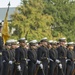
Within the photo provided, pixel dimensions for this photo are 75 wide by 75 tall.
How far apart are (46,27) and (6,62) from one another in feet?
103

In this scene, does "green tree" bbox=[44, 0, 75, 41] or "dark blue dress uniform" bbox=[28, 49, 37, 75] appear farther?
"green tree" bbox=[44, 0, 75, 41]

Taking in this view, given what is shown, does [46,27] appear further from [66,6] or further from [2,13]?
[2,13]

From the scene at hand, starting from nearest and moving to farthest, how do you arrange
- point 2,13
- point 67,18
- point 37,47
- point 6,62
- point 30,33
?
point 6,62 → point 37,47 → point 30,33 → point 67,18 → point 2,13

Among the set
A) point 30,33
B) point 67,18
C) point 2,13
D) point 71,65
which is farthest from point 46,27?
point 2,13

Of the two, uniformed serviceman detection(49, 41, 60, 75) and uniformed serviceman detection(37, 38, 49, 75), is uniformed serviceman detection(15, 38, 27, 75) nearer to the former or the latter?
uniformed serviceman detection(37, 38, 49, 75)

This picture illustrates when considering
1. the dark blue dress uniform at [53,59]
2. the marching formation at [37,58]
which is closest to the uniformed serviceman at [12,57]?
the marching formation at [37,58]

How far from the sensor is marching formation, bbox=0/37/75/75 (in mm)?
18953

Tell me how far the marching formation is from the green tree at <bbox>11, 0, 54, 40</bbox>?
26452mm

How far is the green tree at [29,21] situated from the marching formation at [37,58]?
26.5 m

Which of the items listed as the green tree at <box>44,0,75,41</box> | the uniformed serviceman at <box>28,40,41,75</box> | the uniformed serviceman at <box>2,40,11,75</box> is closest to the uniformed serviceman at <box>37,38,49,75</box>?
the uniformed serviceman at <box>28,40,41,75</box>

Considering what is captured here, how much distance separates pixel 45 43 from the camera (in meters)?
19.8

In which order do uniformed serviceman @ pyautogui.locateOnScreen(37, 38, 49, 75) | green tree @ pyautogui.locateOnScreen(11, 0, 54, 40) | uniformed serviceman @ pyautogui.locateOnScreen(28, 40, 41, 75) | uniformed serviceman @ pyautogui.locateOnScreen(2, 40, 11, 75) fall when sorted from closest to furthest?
1. uniformed serviceman @ pyautogui.locateOnScreen(2, 40, 11, 75)
2. uniformed serviceman @ pyautogui.locateOnScreen(28, 40, 41, 75)
3. uniformed serviceman @ pyautogui.locateOnScreen(37, 38, 49, 75)
4. green tree @ pyautogui.locateOnScreen(11, 0, 54, 40)

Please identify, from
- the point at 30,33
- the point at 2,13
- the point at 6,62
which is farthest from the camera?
the point at 2,13

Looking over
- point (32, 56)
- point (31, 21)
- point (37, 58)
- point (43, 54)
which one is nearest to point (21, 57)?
point (32, 56)
